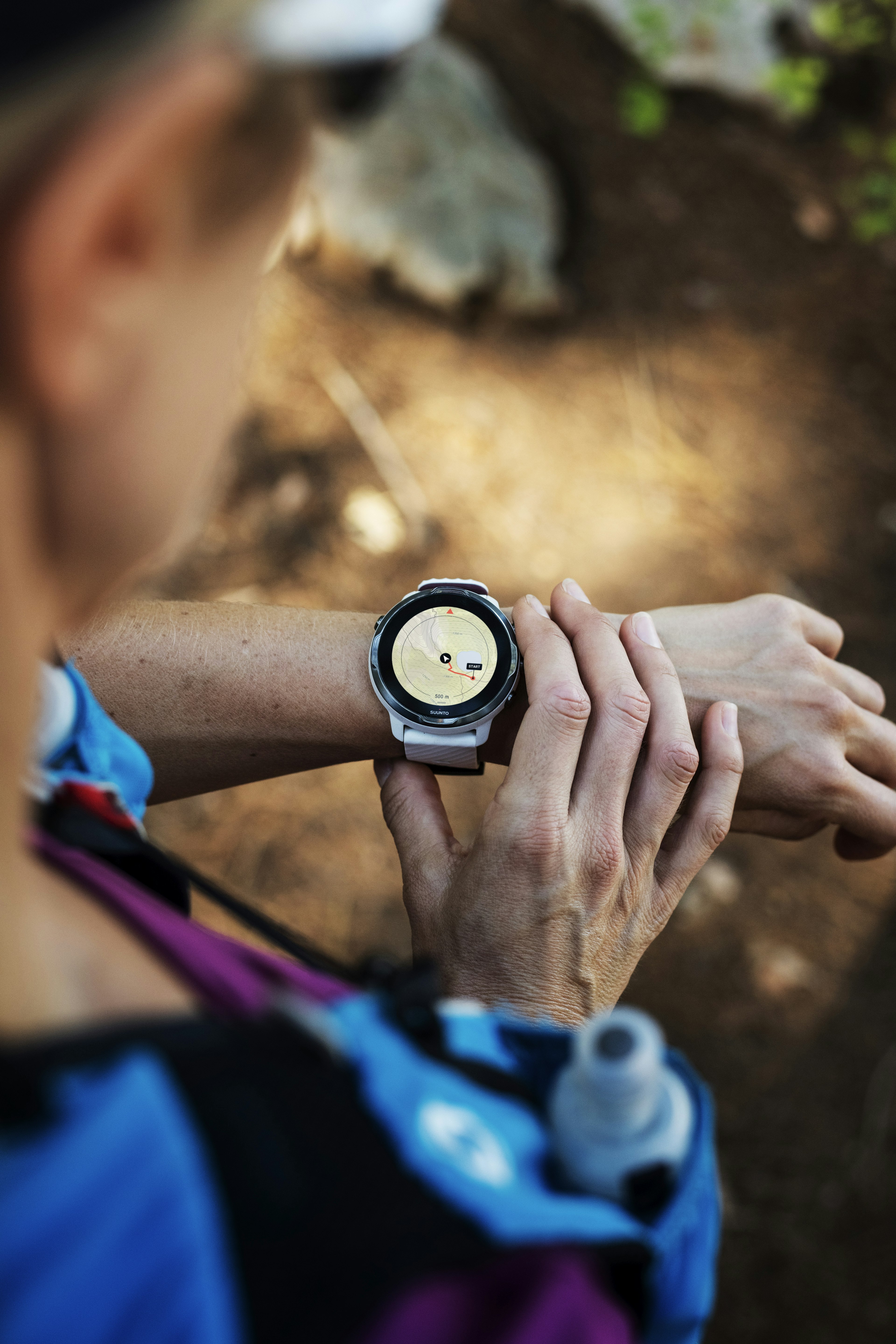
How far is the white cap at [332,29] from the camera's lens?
0.54 m

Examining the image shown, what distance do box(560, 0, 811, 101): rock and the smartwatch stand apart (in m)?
4.84

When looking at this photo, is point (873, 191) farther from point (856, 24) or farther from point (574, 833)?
point (574, 833)

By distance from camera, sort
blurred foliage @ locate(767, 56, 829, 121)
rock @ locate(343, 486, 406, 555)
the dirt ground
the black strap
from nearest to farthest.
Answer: the black strap < the dirt ground < rock @ locate(343, 486, 406, 555) < blurred foliage @ locate(767, 56, 829, 121)

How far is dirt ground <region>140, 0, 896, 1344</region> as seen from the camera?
10.6ft

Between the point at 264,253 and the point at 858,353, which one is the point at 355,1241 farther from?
the point at 858,353

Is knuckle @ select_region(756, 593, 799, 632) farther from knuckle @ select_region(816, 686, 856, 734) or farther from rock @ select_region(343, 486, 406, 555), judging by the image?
rock @ select_region(343, 486, 406, 555)

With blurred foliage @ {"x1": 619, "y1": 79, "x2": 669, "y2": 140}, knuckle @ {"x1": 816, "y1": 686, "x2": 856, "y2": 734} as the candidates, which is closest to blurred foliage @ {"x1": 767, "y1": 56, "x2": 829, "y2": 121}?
blurred foliage @ {"x1": 619, "y1": 79, "x2": 669, "y2": 140}

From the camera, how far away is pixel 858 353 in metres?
4.67

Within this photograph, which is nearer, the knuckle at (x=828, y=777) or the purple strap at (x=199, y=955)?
the purple strap at (x=199, y=955)

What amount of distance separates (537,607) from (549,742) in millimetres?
413

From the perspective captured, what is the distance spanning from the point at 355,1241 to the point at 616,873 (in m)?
1.02

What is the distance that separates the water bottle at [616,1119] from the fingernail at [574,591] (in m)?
1.18

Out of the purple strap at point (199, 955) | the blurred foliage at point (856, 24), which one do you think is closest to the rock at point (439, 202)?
the blurred foliage at point (856, 24)

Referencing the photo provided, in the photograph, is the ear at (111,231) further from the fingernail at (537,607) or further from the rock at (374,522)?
the rock at (374,522)
